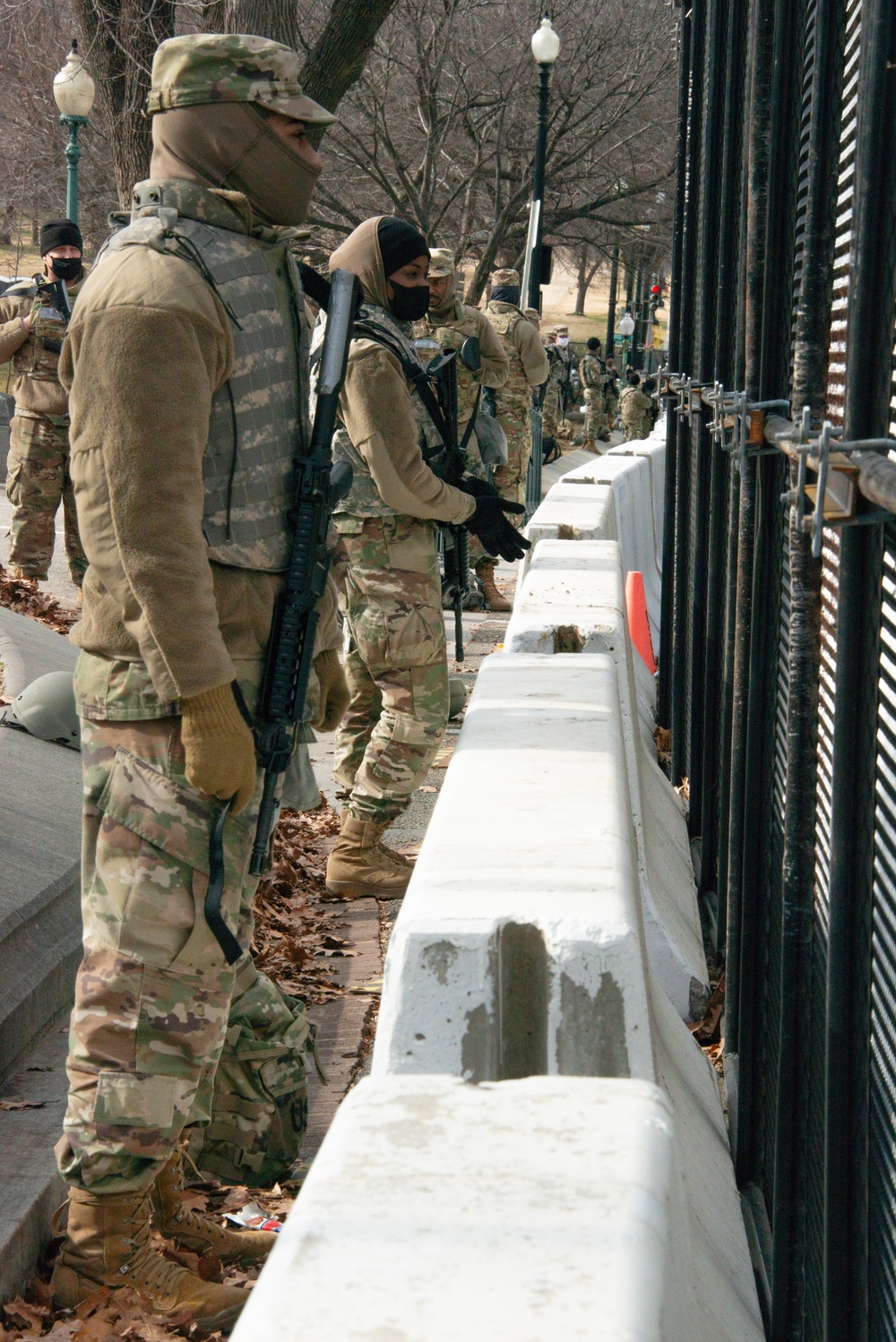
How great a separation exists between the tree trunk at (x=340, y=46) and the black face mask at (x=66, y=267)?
7.26ft

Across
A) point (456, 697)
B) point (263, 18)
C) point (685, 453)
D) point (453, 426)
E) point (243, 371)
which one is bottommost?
point (456, 697)

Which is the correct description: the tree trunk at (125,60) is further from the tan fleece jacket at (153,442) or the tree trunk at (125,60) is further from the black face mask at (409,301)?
→ the tan fleece jacket at (153,442)

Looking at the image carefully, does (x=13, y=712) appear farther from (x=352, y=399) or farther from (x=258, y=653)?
(x=258, y=653)

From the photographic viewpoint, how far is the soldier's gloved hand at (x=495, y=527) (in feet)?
19.2

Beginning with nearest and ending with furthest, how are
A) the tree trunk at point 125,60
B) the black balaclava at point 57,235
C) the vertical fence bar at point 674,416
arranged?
the vertical fence bar at point 674,416 < the black balaclava at point 57,235 < the tree trunk at point 125,60

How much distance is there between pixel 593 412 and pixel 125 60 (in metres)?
19.6

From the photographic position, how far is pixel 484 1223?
1.37 metres

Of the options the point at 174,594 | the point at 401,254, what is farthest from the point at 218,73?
the point at 401,254

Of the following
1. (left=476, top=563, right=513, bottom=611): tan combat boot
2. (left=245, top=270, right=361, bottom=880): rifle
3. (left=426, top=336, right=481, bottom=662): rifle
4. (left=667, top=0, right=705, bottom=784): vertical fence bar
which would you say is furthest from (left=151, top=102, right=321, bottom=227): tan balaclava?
(left=476, top=563, right=513, bottom=611): tan combat boot

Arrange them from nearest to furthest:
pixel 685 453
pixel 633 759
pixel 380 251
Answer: pixel 633 759 < pixel 380 251 < pixel 685 453

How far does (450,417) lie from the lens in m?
6.24

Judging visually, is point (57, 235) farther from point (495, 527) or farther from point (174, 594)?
point (174, 594)

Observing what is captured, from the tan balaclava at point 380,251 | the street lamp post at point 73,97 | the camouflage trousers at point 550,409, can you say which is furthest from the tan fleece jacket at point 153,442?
the camouflage trousers at point 550,409

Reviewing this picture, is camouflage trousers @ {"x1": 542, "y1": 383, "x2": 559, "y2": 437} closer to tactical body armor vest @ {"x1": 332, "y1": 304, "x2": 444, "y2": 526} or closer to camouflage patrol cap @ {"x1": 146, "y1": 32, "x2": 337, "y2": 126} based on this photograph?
tactical body armor vest @ {"x1": 332, "y1": 304, "x2": 444, "y2": 526}
